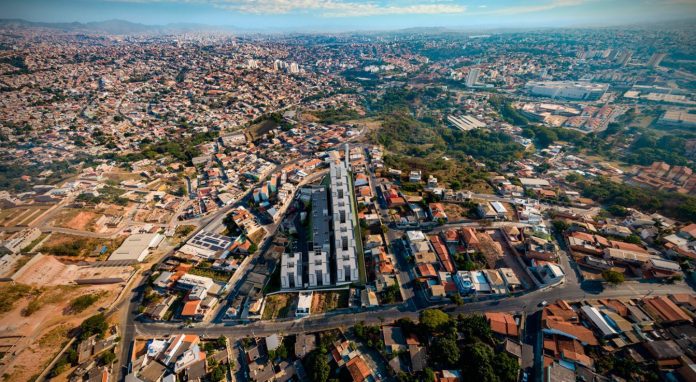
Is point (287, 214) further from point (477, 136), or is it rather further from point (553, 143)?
point (553, 143)

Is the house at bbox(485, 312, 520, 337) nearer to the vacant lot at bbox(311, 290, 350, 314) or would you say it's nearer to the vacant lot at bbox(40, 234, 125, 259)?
the vacant lot at bbox(311, 290, 350, 314)

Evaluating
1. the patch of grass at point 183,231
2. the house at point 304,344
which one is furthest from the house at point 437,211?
the patch of grass at point 183,231

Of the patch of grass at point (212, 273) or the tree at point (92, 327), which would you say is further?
the patch of grass at point (212, 273)

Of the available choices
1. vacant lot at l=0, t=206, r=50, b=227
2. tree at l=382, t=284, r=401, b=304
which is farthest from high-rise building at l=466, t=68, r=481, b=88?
vacant lot at l=0, t=206, r=50, b=227

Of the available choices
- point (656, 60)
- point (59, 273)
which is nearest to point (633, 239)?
point (59, 273)

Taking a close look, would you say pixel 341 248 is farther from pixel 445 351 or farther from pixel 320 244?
pixel 445 351

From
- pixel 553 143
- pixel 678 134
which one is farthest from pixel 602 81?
pixel 553 143

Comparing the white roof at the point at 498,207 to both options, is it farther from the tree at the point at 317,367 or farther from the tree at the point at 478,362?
the tree at the point at 317,367
